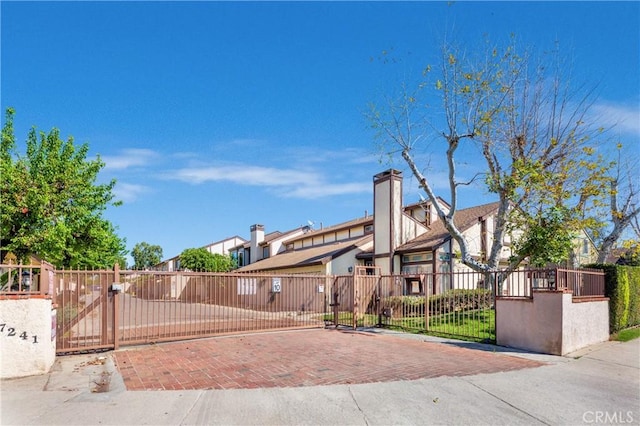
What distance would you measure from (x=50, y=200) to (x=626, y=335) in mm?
18766

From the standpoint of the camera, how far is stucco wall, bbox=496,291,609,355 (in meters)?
10.9

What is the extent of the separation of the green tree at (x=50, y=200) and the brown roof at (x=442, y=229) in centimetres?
1509

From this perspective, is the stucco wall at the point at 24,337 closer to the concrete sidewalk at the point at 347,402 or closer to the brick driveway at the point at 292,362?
the concrete sidewalk at the point at 347,402

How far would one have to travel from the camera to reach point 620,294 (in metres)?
13.6

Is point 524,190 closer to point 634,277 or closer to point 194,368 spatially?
point 634,277

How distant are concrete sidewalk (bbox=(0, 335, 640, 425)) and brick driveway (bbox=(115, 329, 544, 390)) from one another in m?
0.43

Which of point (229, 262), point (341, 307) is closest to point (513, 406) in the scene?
point (341, 307)

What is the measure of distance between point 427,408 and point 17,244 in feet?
48.2

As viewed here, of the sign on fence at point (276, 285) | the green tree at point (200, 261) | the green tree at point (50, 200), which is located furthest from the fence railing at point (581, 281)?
the green tree at point (200, 261)

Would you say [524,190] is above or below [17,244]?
above

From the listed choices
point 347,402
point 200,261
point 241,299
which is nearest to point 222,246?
point 200,261

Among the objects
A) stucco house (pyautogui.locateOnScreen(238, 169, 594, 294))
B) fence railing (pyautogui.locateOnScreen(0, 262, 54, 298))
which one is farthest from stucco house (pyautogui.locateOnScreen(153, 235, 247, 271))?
fence railing (pyautogui.locateOnScreen(0, 262, 54, 298))

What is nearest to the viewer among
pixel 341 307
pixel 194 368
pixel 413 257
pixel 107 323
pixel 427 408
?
pixel 427 408

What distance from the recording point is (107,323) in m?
11.2
